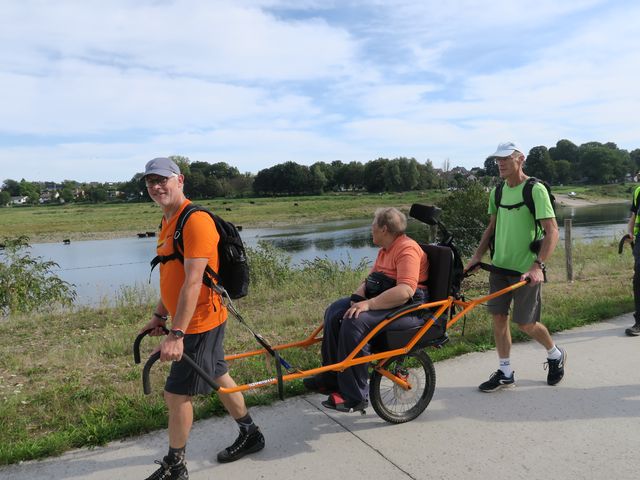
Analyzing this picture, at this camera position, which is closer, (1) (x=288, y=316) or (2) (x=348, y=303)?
(2) (x=348, y=303)

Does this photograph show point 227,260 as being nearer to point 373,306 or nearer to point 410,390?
point 373,306

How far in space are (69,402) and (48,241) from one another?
36778 millimetres

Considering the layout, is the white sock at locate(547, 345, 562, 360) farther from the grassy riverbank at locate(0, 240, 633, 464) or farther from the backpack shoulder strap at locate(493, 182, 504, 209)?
the backpack shoulder strap at locate(493, 182, 504, 209)

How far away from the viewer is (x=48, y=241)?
36562 millimetres

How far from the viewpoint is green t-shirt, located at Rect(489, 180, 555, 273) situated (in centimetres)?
397

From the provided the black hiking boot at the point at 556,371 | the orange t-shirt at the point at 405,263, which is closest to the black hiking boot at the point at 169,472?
the orange t-shirt at the point at 405,263

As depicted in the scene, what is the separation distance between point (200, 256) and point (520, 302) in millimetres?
2665

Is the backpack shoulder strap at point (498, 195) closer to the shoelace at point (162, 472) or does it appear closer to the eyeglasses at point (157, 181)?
the eyeglasses at point (157, 181)

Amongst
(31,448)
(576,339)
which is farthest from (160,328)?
(576,339)

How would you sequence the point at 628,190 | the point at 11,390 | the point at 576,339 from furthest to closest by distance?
the point at 628,190 < the point at 576,339 < the point at 11,390

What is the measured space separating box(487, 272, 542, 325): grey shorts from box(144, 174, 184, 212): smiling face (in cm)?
271

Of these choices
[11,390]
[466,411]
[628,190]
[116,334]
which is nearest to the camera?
[466,411]

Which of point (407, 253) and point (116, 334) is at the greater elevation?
point (407, 253)

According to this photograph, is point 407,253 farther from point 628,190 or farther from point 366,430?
point 628,190
